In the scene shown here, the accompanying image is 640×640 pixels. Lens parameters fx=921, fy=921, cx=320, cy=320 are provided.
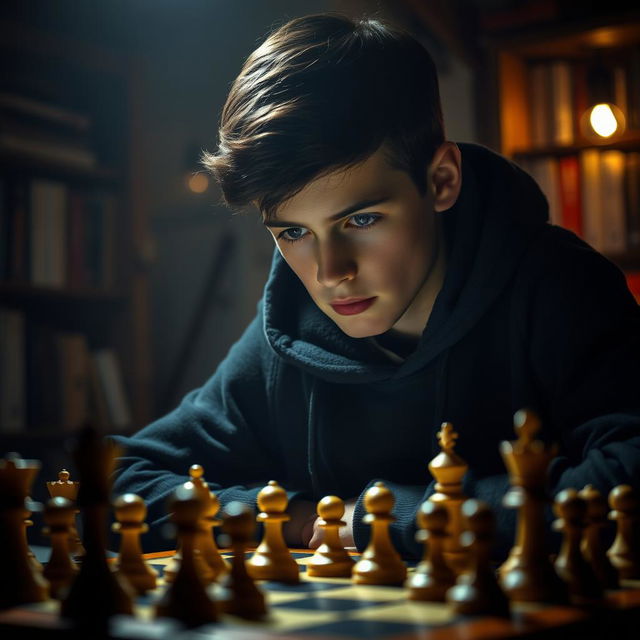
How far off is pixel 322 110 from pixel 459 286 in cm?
34

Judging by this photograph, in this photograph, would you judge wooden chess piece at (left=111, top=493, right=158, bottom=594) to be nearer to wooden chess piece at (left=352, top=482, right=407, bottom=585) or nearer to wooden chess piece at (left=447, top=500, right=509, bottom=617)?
wooden chess piece at (left=352, top=482, right=407, bottom=585)

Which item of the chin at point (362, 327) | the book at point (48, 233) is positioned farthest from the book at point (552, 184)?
the chin at point (362, 327)

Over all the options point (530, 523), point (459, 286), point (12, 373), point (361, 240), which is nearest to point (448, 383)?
point (459, 286)

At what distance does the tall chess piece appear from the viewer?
30.5 inches

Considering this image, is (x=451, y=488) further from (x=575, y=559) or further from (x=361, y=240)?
(x=361, y=240)

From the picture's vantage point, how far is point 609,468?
1113 mm

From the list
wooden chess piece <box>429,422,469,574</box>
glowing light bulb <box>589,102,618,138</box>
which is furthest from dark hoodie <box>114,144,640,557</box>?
glowing light bulb <box>589,102,618,138</box>

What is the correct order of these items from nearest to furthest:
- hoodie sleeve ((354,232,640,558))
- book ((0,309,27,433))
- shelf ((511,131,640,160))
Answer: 1. hoodie sleeve ((354,232,640,558))
2. book ((0,309,27,433))
3. shelf ((511,131,640,160))

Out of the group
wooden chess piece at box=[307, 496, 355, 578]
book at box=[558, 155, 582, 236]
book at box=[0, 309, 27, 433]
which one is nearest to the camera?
wooden chess piece at box=[307, 496, 355, 578]

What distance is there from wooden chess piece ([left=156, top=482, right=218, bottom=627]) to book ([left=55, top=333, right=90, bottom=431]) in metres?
2.23

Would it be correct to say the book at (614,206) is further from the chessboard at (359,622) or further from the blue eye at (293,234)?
the chessboard at (359,622)

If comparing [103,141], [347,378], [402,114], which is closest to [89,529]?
[347,378]

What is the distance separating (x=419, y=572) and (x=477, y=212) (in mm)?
801

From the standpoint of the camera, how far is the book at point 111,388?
303 cm
